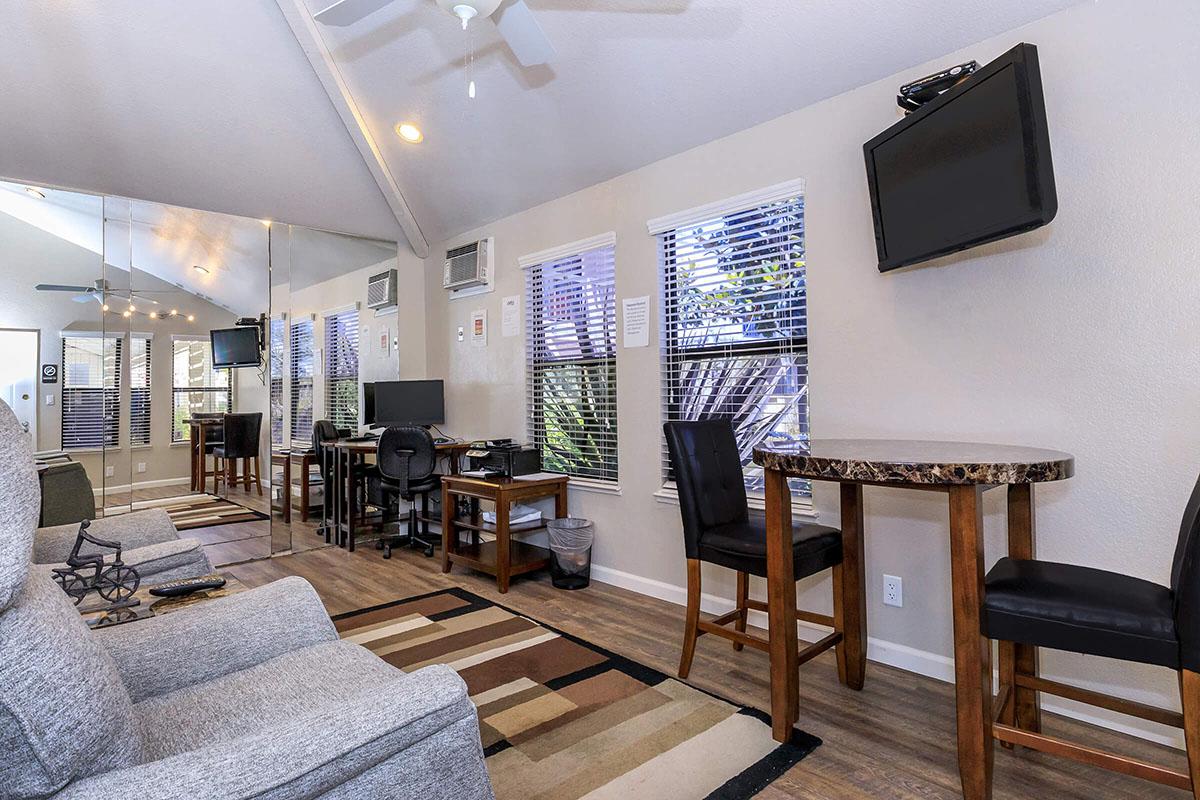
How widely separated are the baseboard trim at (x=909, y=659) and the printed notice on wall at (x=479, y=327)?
1923 millimetres

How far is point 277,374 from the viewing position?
4672 millimetres

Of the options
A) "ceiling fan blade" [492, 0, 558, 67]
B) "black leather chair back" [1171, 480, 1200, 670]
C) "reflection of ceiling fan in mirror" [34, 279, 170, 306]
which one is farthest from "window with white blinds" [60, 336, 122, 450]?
"black leather chair back" [1171, 480, 1200, 670]

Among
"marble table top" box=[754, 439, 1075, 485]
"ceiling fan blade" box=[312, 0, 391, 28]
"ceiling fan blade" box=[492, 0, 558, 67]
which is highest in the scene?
"ceiling fan blade" box=[312, 0, 391, 28]

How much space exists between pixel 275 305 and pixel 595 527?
297 cm

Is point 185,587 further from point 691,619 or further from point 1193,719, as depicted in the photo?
point 1193,719

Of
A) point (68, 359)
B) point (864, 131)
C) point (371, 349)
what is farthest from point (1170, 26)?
point (68, 359)

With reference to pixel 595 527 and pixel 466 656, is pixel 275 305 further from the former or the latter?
pixel 466 656

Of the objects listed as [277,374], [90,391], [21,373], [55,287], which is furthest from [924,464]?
[21,373]

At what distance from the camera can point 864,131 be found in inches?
104

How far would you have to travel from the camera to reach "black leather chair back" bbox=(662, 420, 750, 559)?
2.40 m

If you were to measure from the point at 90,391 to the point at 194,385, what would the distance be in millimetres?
582

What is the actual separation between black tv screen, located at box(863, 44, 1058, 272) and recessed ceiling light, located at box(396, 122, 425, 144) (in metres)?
2.80

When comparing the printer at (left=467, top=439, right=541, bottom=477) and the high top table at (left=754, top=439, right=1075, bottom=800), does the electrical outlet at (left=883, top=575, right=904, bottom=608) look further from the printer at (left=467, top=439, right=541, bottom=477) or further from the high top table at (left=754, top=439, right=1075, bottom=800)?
the printer at (left=467, top=439, right=541, bottom=477)

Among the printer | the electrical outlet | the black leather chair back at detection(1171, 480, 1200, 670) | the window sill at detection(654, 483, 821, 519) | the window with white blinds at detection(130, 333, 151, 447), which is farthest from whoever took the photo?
the window with white blinds at detection(130, 333, 151, 447)
